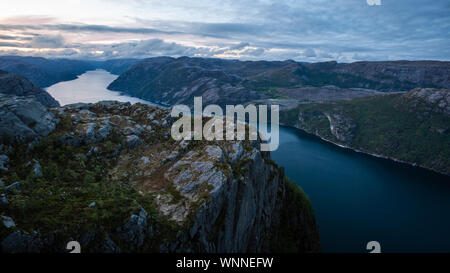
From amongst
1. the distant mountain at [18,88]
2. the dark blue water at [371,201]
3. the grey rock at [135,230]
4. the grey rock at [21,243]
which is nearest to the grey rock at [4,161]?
the grey rock at [21,243]

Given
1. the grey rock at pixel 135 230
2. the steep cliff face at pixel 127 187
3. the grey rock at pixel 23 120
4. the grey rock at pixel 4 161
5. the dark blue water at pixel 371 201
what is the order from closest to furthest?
the steep cliff face at pixel 127 187
the grey rock at pixel 135 230
the grey rock at pixel 4 161
the grey rock at pixel 23 120
the dark blue water at pixel 371 201

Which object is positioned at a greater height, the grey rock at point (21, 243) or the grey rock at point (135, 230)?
the grey rock at point (21, 243)

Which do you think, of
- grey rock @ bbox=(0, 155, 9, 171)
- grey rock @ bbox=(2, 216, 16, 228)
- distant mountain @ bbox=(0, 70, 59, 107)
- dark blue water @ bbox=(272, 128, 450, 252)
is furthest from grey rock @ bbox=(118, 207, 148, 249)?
distant mountain @ bbox=(0, 70, 59, 107)

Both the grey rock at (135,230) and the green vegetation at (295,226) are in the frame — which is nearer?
the grey rock at (135,230)

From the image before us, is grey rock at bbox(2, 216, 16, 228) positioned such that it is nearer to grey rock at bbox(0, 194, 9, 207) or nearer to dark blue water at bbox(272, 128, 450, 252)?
grey rock at bbox(0, 194, 9, 207)

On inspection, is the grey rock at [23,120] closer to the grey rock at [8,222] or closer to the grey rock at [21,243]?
the grey rock at [8,222]

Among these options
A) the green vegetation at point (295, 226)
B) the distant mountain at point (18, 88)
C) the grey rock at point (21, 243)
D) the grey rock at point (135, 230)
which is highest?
the distant mountain at point (18, 88)

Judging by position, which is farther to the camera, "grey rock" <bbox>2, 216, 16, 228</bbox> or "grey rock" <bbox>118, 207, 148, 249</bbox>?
"grey rock" <bbox>118, 207, 148, 249</bbox>
